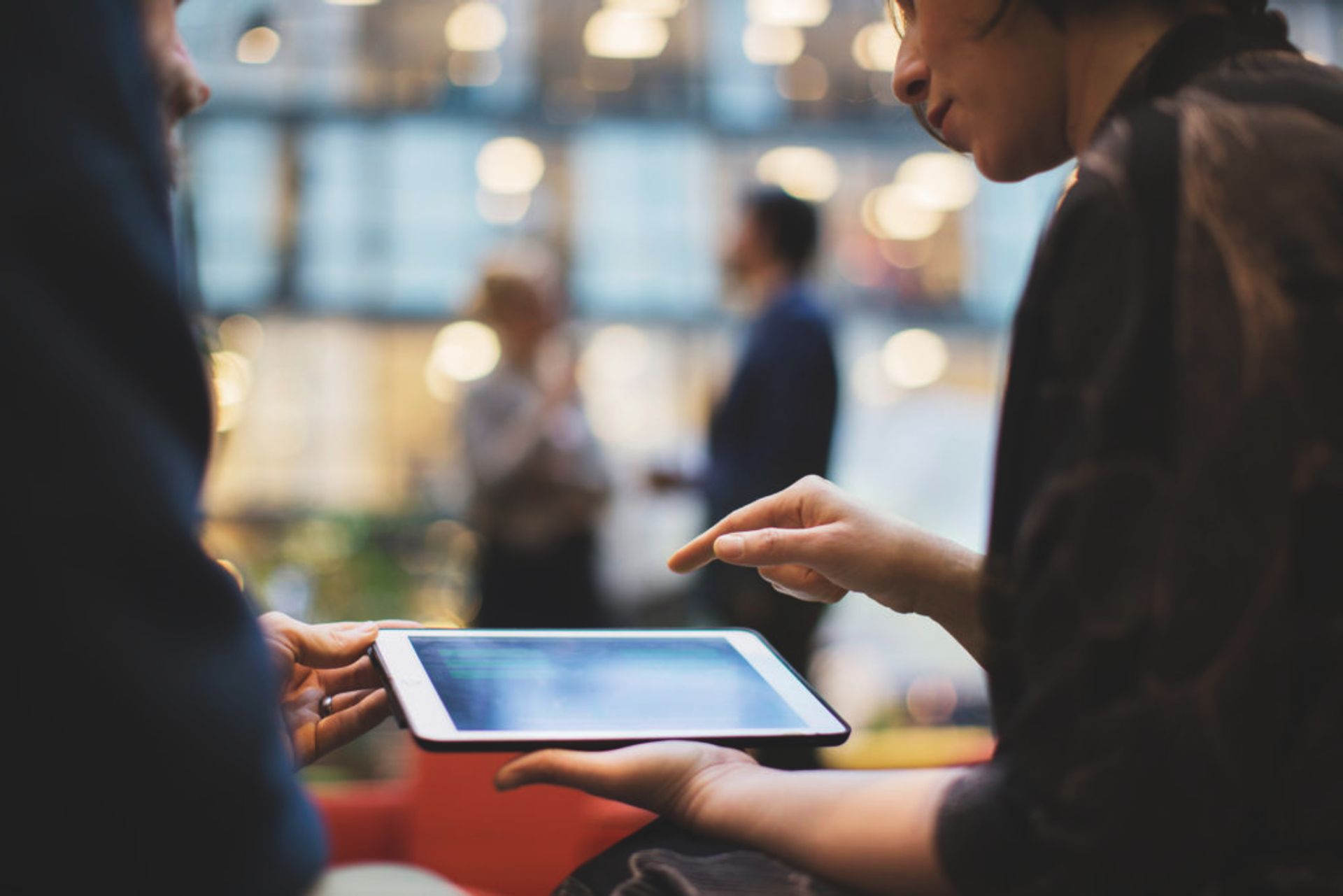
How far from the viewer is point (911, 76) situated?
96cm

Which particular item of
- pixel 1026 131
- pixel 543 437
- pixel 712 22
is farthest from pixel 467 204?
pixel 1026 131

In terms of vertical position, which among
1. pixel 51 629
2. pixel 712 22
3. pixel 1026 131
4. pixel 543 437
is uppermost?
pixel 712 22

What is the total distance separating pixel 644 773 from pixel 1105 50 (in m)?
0.55

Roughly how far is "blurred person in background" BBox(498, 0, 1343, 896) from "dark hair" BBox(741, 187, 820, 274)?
245cm

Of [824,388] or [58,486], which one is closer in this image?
[58,486]

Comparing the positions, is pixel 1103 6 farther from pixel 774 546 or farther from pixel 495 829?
pixel 495 829

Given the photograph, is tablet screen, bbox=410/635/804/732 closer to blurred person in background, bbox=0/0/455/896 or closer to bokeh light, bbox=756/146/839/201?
blurred person in background, bbox=0/0/455/896

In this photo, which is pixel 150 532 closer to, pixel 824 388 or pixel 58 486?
pixel 58 486

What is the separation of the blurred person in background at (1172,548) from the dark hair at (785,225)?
245 cm

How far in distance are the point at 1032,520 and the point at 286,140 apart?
6948 millimetres

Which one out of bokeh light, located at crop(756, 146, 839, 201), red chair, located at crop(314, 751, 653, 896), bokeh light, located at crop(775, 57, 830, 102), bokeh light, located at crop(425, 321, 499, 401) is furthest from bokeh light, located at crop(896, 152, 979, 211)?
red chair, located at crop(314, 751, 653, 896)

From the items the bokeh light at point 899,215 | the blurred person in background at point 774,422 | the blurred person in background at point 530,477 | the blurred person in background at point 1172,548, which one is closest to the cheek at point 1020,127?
the blurred person in background at point 1172,548

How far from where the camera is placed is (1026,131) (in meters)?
0.89

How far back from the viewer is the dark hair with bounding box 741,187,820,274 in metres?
3.12
